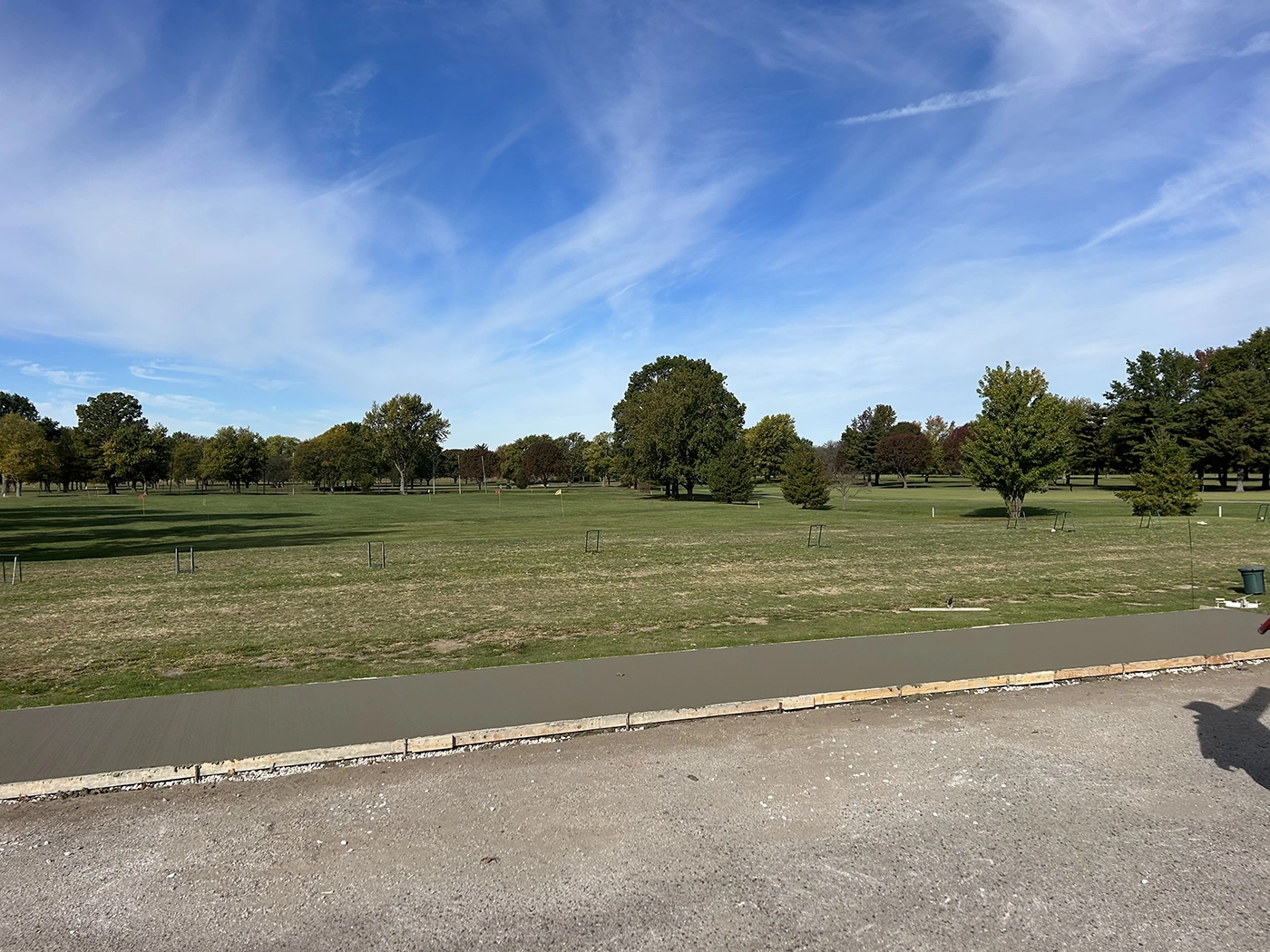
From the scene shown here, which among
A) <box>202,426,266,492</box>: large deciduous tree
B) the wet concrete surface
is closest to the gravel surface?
the wet concrete surface

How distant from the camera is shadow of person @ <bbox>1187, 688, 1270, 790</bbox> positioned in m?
6.20

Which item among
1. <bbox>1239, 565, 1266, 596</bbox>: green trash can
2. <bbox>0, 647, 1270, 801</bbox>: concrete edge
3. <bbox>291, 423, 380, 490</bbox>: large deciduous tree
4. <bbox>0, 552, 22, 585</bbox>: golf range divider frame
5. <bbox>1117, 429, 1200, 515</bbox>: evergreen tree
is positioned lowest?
<bbox>0, 552, 22, 585</bbox>: golf range divider frame

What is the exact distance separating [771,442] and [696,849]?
115247 millimetres

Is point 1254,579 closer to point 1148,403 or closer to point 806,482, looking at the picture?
point 806,482

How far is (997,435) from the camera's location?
44188 millimetres

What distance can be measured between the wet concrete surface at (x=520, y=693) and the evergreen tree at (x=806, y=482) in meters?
47.7

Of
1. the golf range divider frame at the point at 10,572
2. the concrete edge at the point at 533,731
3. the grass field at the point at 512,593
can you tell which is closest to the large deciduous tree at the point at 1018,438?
the grass field at the point at 512,593

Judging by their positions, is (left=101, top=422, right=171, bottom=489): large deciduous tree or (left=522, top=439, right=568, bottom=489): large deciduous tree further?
(left=522, top=439, right=568, bottom=489): large deciduous tree

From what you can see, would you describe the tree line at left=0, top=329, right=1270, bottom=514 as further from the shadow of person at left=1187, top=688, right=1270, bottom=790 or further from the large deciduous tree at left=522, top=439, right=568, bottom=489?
the shadow of person at left=1187, top=688, right=1270, bottom=790

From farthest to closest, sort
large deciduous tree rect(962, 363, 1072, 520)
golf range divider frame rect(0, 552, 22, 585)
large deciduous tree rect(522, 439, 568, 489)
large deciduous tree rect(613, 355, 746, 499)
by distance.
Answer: large deciduous tree rect(522, 439, 568, 489) < large deciduous tree rect(613, 355, 746, 499) < large deciduous tree rect(962, 363, 1072, 520) < golf range divider frame rect(0, 552, 22, 585)

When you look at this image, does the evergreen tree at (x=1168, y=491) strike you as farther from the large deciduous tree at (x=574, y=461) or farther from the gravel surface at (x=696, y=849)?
the large deciduous tree at (x=574, y=461)

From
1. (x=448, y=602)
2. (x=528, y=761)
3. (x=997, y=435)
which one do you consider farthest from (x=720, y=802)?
(x=997, y=435)

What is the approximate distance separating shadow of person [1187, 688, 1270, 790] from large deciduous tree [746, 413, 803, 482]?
4264 inches

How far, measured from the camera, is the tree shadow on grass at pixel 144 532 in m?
30.1
